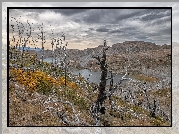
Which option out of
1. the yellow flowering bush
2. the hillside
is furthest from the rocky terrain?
the yellow flowering bush

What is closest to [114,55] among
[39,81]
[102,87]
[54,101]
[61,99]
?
[102,87]

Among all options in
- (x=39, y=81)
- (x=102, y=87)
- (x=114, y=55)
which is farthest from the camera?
(x=102, y=87)

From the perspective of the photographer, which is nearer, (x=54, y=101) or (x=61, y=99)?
(x=54, y=101)

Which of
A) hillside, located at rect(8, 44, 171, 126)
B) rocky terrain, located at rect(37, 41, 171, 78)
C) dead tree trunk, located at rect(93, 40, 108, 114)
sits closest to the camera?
hillside, located at rect(8, 44, 171, 126)

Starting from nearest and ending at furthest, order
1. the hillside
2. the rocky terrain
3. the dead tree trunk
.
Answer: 1. the hillside
2. the rocky terrain
3. the dead tree trunk

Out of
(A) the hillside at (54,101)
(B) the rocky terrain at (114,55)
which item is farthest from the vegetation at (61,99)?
(B) the rocky terrain at (114,55)

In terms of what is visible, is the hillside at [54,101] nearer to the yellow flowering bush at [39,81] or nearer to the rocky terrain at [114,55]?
the yellow flowering bush at [39,81]

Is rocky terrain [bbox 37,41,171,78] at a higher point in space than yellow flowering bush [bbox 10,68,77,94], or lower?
higher

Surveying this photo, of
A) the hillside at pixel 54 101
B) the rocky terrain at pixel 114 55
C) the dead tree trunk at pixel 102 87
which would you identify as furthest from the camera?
the dead tree trunk at pixel 102 87

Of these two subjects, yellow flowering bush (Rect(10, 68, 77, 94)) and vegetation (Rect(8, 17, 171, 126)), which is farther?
yellow flowering bush (Rect(10, 68, 77, 94))

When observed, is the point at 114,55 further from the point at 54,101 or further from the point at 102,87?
the point at 54,101

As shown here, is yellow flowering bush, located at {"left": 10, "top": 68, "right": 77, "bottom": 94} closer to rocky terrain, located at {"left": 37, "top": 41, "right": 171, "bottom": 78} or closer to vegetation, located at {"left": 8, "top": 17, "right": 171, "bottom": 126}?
vegetation, located at {"left": 8, "top": 17, "right": 171, "bottom": 126}

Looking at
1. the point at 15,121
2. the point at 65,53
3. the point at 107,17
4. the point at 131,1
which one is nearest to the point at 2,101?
the point at 15,121

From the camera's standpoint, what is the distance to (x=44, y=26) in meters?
9.60
